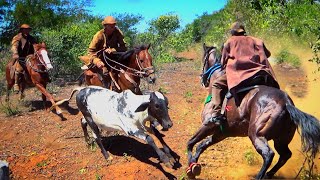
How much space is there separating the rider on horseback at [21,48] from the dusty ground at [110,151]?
1334 millimetres

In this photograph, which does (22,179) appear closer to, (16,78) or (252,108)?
(252,108)

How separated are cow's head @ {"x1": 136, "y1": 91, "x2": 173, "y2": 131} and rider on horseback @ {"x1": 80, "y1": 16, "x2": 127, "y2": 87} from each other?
2463 millimetres

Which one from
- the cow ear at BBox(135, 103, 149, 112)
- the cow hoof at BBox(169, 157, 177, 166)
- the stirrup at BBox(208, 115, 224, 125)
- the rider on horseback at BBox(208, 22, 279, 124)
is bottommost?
the cow hoof at BBox(169, 157, 177, 166)

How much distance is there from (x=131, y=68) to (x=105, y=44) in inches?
37.3

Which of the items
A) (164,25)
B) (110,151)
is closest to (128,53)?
(110,151)

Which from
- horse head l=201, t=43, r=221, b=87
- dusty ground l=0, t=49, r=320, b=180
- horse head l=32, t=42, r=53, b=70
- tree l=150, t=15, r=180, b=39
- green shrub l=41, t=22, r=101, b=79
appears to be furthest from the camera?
tree l=150, t=15, r=180, b=39

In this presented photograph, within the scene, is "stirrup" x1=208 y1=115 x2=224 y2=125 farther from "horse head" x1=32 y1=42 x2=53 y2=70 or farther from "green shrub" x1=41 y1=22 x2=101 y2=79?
"green shrub" x1=41 y1=22 x2=101 y2=79

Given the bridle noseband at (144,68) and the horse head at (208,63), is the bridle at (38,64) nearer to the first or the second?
the bridle noseband at (144,68)


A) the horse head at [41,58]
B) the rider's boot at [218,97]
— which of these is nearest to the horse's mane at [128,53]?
the rider's boot at [218,97]

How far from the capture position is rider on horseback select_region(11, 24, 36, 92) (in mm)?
12703

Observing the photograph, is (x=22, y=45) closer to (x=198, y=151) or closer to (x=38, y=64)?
(x=38, y=64)

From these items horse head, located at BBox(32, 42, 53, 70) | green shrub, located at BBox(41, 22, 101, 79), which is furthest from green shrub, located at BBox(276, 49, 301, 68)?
horse head, located at BBox(32, 42, 53, 70)

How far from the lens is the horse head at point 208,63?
7688 millimetres

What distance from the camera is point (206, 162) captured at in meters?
A: 7.93
